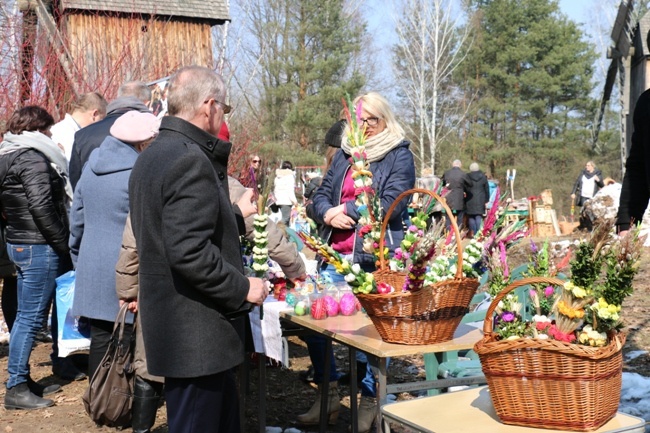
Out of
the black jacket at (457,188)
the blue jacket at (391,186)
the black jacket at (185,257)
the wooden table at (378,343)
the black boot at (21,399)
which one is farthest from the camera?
the black jacket at (457,188)

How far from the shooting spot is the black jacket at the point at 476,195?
18656 mm

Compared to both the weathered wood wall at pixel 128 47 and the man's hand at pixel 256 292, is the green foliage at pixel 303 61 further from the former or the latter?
the man's hand at pixel 256 292

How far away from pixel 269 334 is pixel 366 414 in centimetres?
90

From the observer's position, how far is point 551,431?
2.42m

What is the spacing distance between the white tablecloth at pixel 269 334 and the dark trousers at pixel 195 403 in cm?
99

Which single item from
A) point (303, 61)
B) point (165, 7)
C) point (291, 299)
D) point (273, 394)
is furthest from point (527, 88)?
point (291, 299)

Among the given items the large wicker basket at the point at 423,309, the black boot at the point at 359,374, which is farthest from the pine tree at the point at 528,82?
the large wicker basket at the point at 423,309

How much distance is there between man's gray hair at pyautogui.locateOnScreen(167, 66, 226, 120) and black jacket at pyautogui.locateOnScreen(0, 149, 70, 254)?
2695 millimetres

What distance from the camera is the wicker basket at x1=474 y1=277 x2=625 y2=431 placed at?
2340 millimetres

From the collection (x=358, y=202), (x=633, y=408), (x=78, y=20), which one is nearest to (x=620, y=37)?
(x=78, y=20)

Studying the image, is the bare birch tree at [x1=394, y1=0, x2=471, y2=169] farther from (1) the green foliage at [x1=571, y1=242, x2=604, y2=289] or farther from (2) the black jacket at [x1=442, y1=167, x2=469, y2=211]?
(1) the green foliage at [x1=571, y1=242, x2=604, y2=289]

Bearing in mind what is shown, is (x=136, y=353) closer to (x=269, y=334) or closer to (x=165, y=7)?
(x=269, y=334)

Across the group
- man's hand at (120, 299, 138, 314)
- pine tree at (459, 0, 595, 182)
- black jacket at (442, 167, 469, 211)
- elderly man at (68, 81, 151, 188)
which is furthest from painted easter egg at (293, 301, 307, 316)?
pine tree at (459, 0, 595, 182)

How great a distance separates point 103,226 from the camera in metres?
4.76
